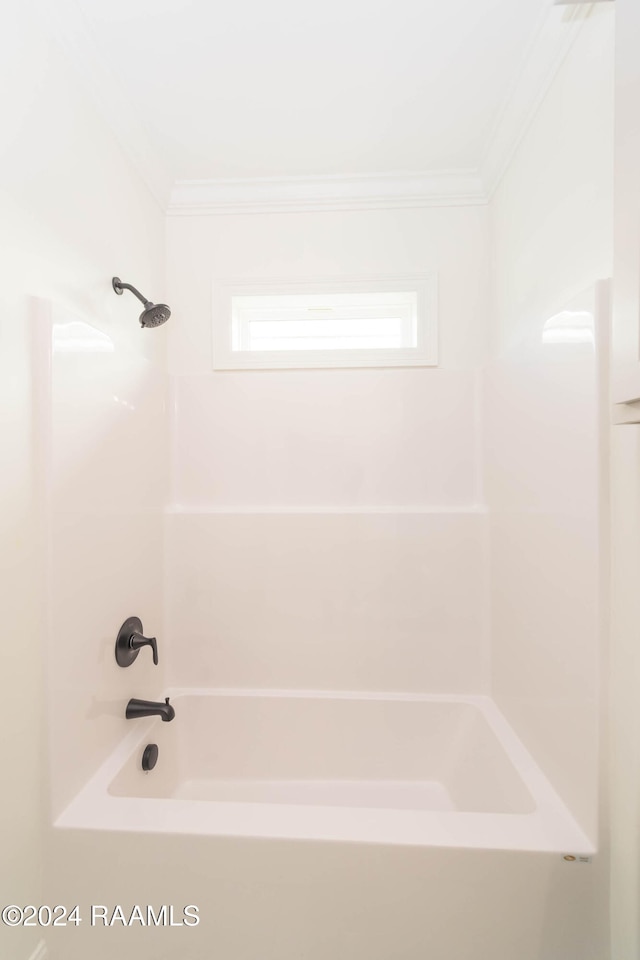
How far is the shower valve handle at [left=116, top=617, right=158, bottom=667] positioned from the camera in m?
1.59

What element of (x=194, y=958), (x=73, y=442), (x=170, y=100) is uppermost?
(x=170, y=100)

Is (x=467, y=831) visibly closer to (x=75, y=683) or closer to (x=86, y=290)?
(x=75, y=683)

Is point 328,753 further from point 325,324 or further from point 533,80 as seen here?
point 533,80

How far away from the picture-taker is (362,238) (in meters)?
2.09

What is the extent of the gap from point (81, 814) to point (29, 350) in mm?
1192

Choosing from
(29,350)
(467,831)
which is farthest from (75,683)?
(467,831)

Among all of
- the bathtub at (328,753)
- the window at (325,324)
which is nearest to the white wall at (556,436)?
the bathtub at (328,753)

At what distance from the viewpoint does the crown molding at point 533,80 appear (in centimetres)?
126

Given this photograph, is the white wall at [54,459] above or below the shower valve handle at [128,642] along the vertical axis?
above

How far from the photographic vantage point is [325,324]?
2293 mm

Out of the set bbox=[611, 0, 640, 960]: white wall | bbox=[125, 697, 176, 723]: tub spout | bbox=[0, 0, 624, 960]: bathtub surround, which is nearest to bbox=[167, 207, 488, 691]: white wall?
bbox=[0, 0, 624, 960]: bathtub surround

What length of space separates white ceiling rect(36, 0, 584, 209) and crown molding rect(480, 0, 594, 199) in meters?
0.02

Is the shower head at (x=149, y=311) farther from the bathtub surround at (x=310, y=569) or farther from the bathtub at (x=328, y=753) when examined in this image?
the bathtub at (x=328, y=753)

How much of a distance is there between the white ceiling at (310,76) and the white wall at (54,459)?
0.20 meters
